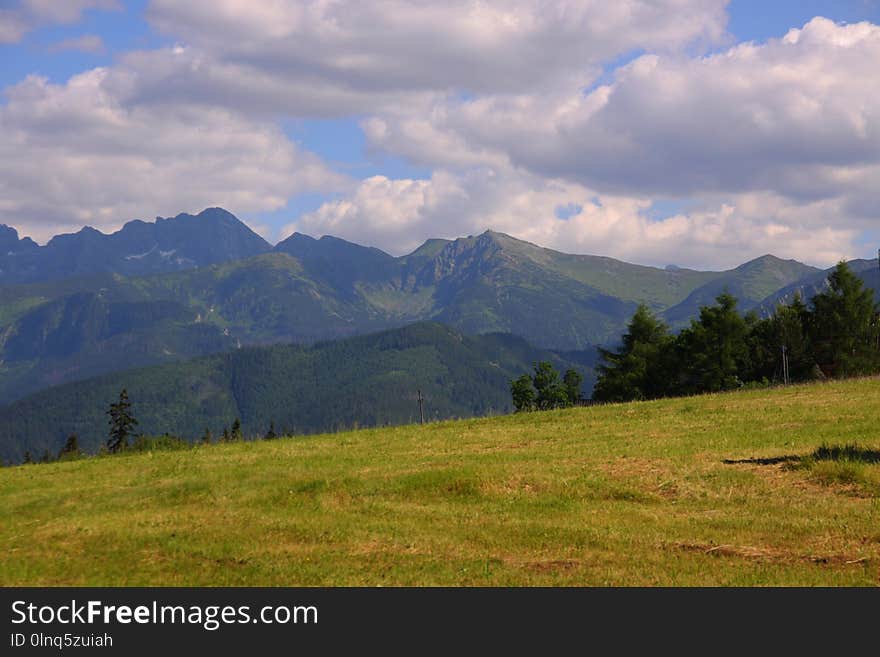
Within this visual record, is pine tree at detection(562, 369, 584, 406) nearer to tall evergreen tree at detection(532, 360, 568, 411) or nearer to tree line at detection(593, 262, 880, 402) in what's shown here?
tall evergreen tree at detection(532, 360, 568, 411)

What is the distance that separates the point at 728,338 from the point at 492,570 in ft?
248

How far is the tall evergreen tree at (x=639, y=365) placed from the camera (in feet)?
304

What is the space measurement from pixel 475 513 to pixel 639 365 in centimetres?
7892

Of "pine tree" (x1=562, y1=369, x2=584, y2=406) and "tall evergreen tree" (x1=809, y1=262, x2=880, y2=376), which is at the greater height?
"tall evergreen tree" (x1=809, y1=262, x2=880, y2=376)

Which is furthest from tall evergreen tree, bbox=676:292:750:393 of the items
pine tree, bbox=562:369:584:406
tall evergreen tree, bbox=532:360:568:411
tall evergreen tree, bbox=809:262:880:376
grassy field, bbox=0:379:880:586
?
pine tree, bbox=562:369:584:406

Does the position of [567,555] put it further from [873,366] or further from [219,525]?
[873,366]

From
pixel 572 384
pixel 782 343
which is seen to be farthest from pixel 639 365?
pixel 572 384

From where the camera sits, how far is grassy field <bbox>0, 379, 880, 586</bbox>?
17.1m

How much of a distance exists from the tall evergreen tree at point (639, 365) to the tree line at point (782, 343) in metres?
0.72

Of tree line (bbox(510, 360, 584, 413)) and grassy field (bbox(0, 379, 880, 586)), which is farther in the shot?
tree line (bbox(510, 360, 584, 413))

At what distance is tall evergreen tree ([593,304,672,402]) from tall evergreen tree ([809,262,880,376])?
610 inches

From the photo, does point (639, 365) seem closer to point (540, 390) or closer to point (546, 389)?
point (546, 389)

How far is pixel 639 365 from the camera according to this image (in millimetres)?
97500

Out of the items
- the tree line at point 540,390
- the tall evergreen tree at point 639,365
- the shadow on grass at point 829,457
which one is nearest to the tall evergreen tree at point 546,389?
the tree line at point 540,390
